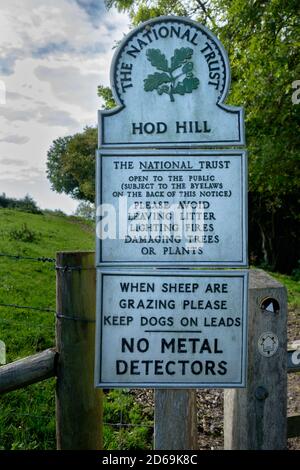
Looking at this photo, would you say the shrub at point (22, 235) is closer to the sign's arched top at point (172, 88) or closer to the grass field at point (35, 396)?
the grass field at point (35, 396)

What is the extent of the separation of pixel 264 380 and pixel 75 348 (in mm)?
1203

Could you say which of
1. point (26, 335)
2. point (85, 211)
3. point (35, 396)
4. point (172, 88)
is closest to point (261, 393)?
point (172, 88)

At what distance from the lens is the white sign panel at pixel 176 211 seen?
2684mm

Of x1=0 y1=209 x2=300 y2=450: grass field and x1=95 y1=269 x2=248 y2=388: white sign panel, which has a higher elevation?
x1=95 y1=269 x2=248 y2=388: white sign panel

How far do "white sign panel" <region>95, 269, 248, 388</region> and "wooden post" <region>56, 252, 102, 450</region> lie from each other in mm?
109

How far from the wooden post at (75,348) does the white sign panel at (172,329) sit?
0.11 meters

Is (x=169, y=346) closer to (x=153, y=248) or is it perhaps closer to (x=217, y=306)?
(x=217, y=306)

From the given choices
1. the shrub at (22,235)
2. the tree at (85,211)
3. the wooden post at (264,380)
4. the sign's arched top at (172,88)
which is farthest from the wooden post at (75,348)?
the tree at (85,211)

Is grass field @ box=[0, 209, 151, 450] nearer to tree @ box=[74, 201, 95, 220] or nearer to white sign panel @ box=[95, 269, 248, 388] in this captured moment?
white sign panel @ box=[95, 269, 248, 388]

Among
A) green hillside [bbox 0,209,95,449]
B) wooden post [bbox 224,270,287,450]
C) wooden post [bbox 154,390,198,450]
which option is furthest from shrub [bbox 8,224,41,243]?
wooden post [bbox 224,270,287,450]

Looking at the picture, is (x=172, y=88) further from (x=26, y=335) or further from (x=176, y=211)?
(x=26, y=335)

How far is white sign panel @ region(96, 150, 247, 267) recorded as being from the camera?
268 centimetres

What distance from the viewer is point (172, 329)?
271 cm

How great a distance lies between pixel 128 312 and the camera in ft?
8.91
